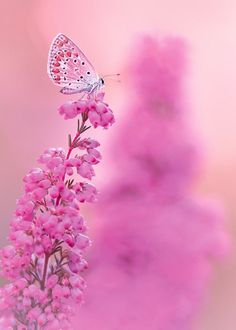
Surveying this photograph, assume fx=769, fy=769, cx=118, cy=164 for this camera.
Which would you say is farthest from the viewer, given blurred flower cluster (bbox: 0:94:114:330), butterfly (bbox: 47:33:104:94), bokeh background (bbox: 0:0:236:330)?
bokeh background (bbox: 0:0:236:330)

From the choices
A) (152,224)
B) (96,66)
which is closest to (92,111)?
(152,224)

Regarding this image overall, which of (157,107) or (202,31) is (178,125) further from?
(202,31)

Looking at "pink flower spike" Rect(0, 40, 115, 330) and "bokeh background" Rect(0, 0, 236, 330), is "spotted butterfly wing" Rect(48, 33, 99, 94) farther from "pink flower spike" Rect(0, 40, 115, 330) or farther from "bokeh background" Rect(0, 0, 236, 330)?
"bokeh background" Rect(0, 0, 236, 330)

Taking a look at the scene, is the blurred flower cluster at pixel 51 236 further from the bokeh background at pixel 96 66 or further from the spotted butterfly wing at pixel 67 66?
the bokeh background at pixel 96 66

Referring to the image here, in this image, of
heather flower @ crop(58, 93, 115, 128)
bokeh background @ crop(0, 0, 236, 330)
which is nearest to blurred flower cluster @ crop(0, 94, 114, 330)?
heather flower @ crop(58, 93, 115, 128)

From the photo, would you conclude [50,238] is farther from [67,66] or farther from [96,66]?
[96,66]

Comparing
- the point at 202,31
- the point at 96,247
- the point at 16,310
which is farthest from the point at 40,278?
the point at 202,31
